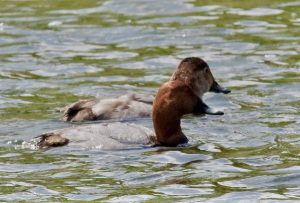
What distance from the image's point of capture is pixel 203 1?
21.5m

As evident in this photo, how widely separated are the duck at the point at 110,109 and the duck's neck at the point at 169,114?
137 cm

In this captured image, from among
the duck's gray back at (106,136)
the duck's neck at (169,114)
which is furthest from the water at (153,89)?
the duck's neck at (169,114)

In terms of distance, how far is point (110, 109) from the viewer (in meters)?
14.2

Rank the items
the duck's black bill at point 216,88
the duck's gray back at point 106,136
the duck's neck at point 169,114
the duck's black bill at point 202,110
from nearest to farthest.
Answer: the duck's gray back at point 106,136 → the duck's neck at point 169,114 → the duck's black bill at point 202,110 → the duck's black bill at point 216,88

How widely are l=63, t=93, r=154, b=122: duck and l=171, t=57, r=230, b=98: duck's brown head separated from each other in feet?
1.82

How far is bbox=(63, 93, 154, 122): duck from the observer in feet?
46.2

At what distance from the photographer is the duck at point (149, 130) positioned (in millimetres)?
12320

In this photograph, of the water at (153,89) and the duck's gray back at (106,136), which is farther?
the duck's gray back at (106,136)

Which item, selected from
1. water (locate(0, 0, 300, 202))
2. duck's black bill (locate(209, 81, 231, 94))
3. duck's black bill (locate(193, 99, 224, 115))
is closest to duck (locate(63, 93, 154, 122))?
water (locate(0, 0, 300, 202))

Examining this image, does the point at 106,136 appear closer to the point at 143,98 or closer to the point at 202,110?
the point at 202,110

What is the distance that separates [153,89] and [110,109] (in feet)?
6.04

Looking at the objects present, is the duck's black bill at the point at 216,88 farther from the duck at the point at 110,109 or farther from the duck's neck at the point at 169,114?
the duck's neck at the point at 169,114

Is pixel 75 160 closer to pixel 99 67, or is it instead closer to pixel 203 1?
pixel 99 67

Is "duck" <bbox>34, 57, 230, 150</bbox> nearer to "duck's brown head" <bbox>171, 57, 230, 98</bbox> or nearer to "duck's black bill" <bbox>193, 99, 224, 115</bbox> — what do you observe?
"duck's black bill" <bbox>193, 99, 224, 115</bbox>
